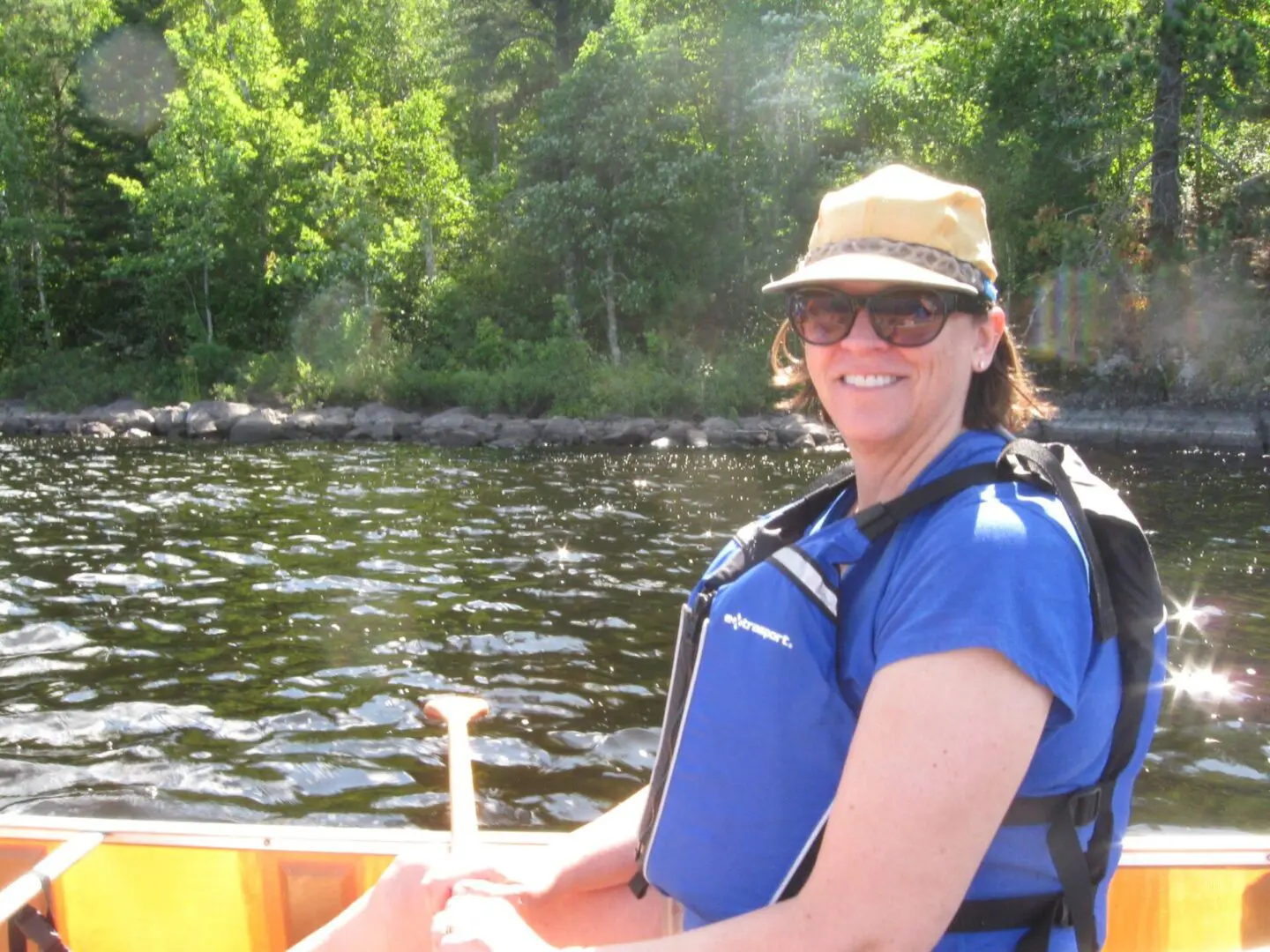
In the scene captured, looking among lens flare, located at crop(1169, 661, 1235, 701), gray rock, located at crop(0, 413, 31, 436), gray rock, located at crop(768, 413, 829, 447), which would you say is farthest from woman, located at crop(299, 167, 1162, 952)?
gray rock, located at crop(0, 413, 31, 436)

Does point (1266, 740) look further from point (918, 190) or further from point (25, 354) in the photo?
point (25, 354)

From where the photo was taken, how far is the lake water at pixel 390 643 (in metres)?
5.25

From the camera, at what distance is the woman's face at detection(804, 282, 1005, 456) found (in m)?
1.72

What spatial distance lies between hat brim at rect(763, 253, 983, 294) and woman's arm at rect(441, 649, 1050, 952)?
20.9 inches

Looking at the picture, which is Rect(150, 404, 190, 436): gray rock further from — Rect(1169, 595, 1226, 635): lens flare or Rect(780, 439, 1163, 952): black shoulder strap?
Rect(780, 439, 1163, 952): black shoulder strap

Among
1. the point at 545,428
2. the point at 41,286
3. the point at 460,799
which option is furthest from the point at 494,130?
the point at 460,799

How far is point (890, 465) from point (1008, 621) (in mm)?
444

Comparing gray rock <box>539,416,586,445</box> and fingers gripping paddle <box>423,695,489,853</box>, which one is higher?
fingers gripping paddle <box>423,695,489,853</box>

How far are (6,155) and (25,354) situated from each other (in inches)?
175

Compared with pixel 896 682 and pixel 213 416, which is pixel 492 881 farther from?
pixel 213 416

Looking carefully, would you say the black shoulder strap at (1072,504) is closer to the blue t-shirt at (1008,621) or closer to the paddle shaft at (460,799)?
the blue t-shirt at (1008,621)

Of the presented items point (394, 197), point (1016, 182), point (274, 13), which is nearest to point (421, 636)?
point (1016, 182)

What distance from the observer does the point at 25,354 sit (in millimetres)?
28391

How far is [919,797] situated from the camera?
139cm
